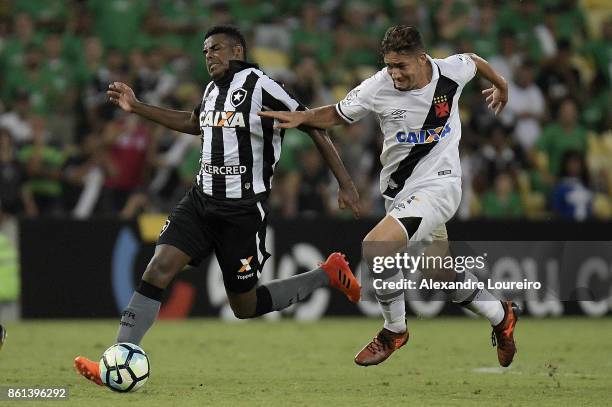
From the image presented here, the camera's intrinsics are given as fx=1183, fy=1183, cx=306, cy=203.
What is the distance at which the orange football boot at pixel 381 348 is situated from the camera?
343 inches

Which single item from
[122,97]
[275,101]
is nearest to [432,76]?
[275,101]

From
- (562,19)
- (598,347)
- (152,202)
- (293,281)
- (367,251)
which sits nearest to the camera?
(367,251)

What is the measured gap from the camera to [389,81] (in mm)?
8281

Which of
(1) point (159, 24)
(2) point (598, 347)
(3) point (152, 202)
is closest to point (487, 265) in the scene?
(2) point (598, 347)

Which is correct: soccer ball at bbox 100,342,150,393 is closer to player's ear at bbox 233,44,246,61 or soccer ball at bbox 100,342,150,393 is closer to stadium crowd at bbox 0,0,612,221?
player's ear at bbox 233,44,246,61

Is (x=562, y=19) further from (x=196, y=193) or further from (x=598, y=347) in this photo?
(x=196, y=193)

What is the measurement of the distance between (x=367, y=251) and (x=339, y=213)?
7.15 metres

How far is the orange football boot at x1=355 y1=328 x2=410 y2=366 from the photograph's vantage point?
8719mm

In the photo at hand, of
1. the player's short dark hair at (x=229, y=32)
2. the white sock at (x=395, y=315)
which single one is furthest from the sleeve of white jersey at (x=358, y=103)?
the white sock at (x=395, y=315)

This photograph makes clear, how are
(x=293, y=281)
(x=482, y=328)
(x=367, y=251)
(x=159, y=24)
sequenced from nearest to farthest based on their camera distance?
(x=367, y=251)
(x=293, y=281)
(x=482, y=328)
(x=159, y=24)

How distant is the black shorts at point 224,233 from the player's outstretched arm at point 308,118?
643 millimetres

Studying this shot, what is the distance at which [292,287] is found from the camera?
28.9ft

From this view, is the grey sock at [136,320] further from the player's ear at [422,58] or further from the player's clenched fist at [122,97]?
the player's ear at [422,58]

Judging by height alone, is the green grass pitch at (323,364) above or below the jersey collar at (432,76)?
below
